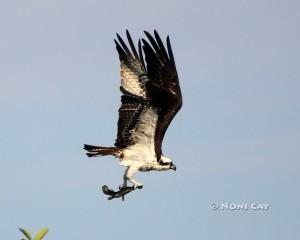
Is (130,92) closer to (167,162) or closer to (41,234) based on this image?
(167,162)

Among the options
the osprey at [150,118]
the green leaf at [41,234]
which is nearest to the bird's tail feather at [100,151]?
the osprey at [150,118]

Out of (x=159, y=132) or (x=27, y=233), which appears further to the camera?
(x=159, y=132)

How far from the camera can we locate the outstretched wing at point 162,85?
2214 centimetres

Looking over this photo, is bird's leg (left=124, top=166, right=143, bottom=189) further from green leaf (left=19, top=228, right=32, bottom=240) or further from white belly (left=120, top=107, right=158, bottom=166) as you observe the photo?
green leaf (left=19, top=228, right=32, bottom=240)

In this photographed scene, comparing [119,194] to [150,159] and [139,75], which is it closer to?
[150,159]

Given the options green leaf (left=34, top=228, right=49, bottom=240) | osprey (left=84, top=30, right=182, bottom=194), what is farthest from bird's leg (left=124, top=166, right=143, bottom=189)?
green leaf (left=34, top=228, right=49, bottom=240)

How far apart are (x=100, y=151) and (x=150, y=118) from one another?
1605 mm

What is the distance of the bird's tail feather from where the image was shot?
22188mm

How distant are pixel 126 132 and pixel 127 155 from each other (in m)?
0.62

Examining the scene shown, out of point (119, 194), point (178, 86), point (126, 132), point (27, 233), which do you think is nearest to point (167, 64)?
point (178, 86)

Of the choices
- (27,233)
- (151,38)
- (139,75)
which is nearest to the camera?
(27,233)

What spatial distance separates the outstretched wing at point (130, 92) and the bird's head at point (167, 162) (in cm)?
94

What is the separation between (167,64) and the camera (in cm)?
2242

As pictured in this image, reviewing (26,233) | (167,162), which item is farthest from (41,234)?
(167,162)
